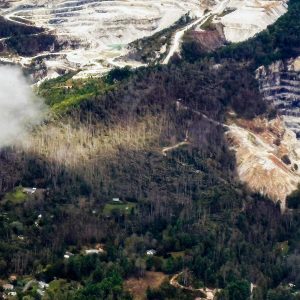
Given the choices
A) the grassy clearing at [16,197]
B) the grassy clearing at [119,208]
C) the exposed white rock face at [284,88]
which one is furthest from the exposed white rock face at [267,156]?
the grassy clearing at [16,197]

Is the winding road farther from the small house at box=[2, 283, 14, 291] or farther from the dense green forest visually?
the small house at box=[2, 283, 14, 291]

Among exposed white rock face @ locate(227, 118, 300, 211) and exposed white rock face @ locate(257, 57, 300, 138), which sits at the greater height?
exposed white rock face @ locate(257, 57, 300, 138)

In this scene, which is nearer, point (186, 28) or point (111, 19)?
point (186, 28)

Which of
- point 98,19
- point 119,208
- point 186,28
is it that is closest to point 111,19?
point 98,19

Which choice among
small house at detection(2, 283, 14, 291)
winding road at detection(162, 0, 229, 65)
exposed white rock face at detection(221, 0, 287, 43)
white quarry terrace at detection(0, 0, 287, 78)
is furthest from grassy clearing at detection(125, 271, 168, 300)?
exposed white rock face at detection(221, 0, 287, 43)

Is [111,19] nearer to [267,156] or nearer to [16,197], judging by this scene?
[267,156]

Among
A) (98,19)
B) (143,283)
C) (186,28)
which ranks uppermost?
(98,19)

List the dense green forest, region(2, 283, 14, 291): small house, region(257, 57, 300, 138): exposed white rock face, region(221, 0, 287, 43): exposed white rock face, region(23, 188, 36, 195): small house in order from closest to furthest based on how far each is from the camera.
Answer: region(2, 283, 14, 291): small house, the dense green forest, region(23, 188, 36, 195): small house, region(257, 57, 300, 138): exposed white rock face, region(221, 0, 287, 43): exposed white rock face

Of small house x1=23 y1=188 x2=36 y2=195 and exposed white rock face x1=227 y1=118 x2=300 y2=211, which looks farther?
exposed white rock face x1=227 y1=118 x2=300 y2=211
